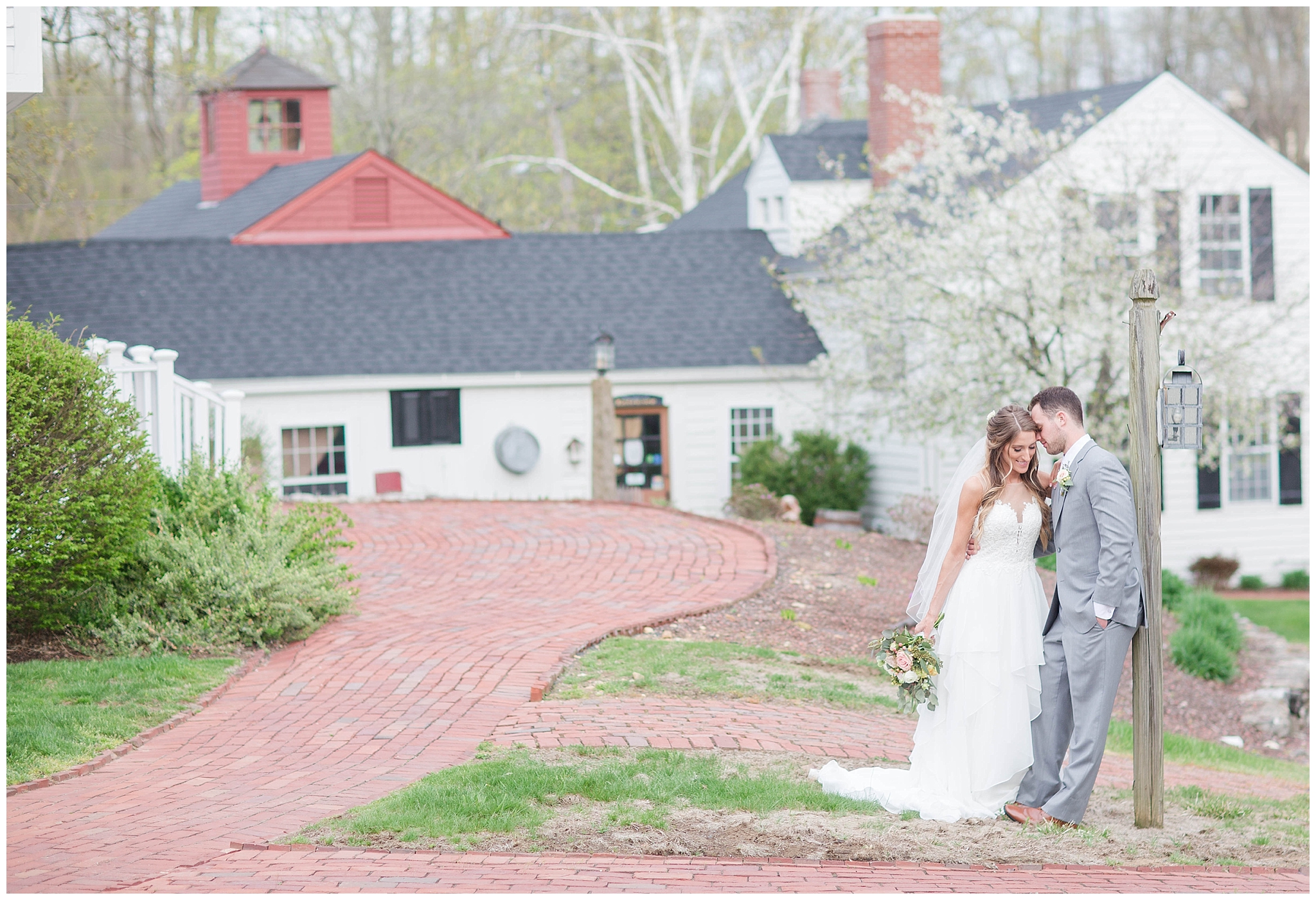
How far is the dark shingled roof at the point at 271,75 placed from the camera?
3109 cm

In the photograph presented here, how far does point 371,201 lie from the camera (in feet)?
89.0

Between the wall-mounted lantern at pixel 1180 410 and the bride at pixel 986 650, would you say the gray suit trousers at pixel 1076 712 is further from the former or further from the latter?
the wall-mounted lantern at pixel 1180 410

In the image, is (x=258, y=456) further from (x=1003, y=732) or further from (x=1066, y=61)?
(x=1066, y=61)

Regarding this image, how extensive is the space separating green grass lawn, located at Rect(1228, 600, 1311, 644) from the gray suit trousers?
41.4ft

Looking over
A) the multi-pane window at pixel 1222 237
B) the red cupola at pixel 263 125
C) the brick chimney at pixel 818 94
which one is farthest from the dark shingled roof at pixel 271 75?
the multi-pane window at pixel 1222 237

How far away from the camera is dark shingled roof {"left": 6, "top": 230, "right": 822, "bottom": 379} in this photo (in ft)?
73.9

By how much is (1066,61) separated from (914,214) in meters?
22.4

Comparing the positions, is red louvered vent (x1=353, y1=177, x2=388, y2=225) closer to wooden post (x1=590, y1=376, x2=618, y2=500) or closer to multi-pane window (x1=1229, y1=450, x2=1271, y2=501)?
wooden post (x1=590, y1=376, x2=618, y2=500)

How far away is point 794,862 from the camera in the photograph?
541 cm

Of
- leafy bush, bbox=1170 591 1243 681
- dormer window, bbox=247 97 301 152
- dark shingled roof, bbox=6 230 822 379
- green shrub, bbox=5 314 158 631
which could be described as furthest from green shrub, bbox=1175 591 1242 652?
dormer window, bbox=247 97 301 152

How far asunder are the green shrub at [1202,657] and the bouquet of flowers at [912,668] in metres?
8.19

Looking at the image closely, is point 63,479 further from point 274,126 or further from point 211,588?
point 274,126

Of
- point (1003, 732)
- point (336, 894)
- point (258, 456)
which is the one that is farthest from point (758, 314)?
point (336, 894)

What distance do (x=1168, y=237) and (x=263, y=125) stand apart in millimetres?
21444
